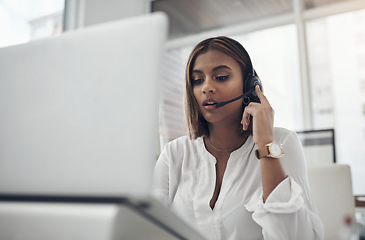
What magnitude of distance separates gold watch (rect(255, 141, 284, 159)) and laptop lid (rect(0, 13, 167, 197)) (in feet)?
1.73

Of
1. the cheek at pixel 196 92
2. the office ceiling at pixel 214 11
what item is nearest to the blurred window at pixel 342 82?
the office ceiling at pixel 214 11

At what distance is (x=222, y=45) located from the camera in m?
1.05

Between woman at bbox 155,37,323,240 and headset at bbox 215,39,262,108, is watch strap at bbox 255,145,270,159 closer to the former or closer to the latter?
woman at bbox 155,37,323,240

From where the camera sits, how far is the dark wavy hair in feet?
3.47

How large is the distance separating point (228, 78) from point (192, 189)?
37 cm

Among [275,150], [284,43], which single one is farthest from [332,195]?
[284,43]

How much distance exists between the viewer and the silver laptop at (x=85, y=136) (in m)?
0.36

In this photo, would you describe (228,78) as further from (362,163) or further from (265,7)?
(265,7)

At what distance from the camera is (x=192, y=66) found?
110 centimetres

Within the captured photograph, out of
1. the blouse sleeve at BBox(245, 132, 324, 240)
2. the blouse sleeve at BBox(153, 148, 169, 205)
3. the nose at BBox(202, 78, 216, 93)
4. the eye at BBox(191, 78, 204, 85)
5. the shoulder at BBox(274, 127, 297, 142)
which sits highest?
the eye at BBox(191, 78, 204, 85)

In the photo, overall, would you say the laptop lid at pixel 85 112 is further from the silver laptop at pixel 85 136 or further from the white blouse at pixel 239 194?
the white blouse at pixel 239 194

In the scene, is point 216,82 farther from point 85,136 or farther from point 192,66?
point 85,136

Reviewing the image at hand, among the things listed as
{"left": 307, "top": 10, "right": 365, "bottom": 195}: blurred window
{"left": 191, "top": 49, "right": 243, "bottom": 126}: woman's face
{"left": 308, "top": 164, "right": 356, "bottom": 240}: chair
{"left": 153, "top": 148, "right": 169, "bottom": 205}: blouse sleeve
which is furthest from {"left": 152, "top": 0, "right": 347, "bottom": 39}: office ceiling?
{"left": 153, "top": 148, "right": 169, "bottom": 205}: blouse sleeve

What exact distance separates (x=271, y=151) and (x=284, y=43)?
275 cm
